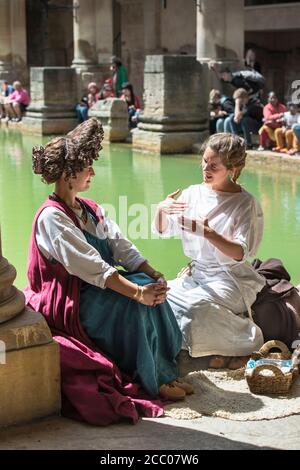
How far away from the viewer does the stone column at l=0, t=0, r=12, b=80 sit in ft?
68.7

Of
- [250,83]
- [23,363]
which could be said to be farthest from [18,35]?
[23,363]

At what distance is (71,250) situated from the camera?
3.56 metres

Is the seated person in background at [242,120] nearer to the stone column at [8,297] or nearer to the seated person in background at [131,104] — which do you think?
the seated person in background at [131,104]

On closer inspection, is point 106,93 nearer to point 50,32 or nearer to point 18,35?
point 18,35

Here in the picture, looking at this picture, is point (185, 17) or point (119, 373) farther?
point (185, 17)

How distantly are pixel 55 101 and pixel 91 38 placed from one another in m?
1.66

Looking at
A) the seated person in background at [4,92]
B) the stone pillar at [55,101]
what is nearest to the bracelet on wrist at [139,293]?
the stone pillar at [55,101]

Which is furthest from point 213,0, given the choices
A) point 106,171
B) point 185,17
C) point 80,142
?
point 80,142

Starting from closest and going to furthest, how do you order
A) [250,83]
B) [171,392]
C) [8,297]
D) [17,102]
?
[8,297] → [171,392] → [250,83] → [17,102]

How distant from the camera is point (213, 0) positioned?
1332cm

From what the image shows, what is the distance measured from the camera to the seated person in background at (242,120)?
12611mm
